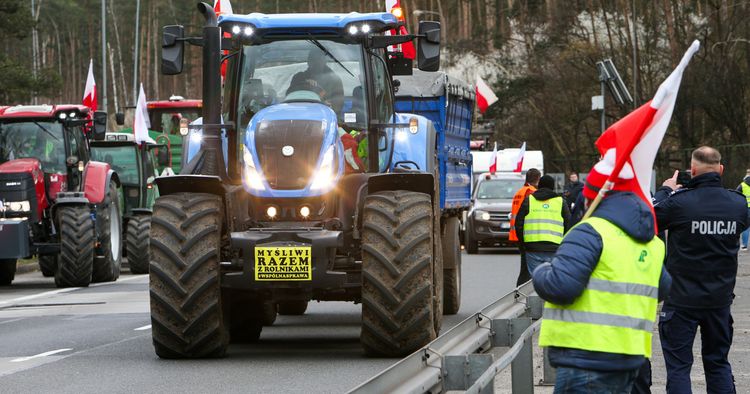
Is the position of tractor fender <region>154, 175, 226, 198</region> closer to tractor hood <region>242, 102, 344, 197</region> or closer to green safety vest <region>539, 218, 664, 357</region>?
tractor hood <region>242, 102, 344, 197</region>

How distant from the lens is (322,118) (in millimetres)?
12891

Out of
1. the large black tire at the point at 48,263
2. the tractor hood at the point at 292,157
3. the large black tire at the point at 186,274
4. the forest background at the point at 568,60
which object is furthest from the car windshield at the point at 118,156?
the large black tire at the point at 186,274

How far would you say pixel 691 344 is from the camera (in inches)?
376

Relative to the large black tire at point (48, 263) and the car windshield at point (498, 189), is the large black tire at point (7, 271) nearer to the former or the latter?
the large black tire at point (48, 263)

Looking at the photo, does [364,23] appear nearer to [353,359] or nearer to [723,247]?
[353,359]

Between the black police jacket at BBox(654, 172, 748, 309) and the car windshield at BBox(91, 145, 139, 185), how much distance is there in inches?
879

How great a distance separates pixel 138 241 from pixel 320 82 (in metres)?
14.8

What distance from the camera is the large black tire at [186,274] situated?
12.1 m

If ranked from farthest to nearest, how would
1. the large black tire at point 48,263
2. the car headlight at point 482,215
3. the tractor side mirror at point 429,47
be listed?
the car headlight at point 482,215 < the large black tire at point 48,263 < the tractor side mirror at point 429,47

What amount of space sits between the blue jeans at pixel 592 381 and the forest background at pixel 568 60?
115ft

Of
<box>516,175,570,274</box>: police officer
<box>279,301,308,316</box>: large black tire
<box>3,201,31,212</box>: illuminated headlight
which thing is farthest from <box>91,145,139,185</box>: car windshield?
<box>516,175,570,274</box>: police officer

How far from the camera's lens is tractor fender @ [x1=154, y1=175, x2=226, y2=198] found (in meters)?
12.6

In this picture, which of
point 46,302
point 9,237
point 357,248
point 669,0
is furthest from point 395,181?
point 669,0

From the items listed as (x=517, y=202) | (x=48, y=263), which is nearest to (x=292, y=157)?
(x=517, y=202)
